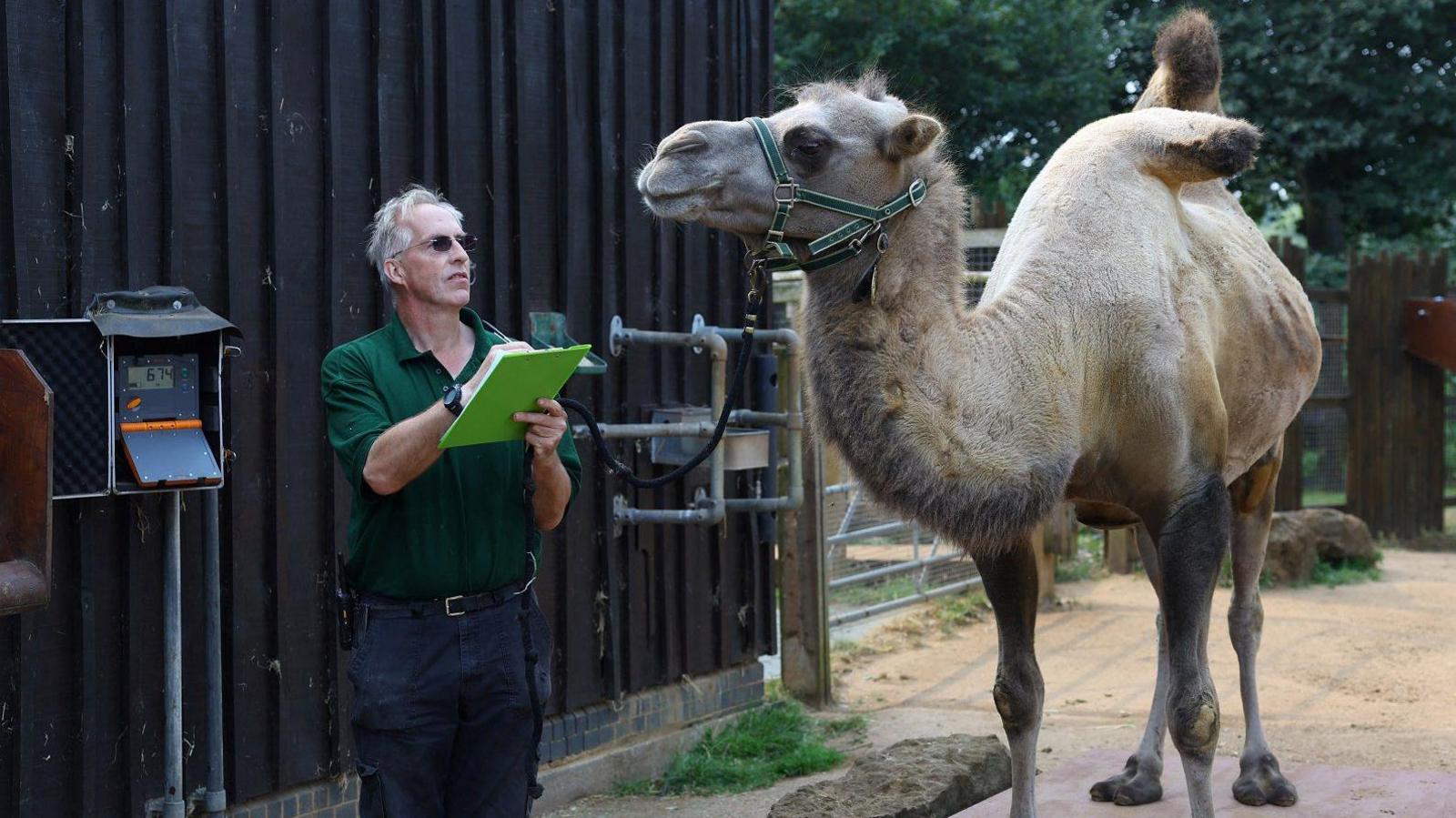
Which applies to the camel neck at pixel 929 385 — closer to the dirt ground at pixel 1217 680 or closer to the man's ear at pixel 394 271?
the man's ear at pixel 394 271

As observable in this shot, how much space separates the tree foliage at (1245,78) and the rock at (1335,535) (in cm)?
701

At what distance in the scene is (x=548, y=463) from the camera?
3.46 metres

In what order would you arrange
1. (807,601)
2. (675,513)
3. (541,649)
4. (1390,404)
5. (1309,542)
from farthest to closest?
(1390,404), (1309,542), (807,601), (675,513), (541,649)

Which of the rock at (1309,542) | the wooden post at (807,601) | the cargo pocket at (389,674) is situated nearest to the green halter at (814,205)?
the cargo pocket at (389,674)

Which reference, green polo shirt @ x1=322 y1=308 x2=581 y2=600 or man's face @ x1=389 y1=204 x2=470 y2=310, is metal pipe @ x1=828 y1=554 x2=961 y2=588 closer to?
green polo shirt @ x1=322 y1=308 x2=581 y2=600

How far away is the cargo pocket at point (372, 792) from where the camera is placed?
3.45m

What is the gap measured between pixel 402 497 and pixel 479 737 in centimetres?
62

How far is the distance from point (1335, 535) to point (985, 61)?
8.50 meters

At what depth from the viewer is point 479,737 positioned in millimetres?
3559

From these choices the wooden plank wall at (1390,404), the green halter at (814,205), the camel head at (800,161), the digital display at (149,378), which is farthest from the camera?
the wooden plank wall at (1390,404)

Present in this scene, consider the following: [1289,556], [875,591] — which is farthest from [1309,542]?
[875,591]

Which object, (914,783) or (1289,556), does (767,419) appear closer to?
(914,783)

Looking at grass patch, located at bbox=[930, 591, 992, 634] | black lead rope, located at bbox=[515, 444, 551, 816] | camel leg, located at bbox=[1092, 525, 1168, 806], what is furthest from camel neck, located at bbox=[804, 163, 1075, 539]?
grass patch, located at bbox=[930, 591, 992, 634]

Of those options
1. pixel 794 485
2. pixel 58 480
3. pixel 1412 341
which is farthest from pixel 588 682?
pixel 1412 341
